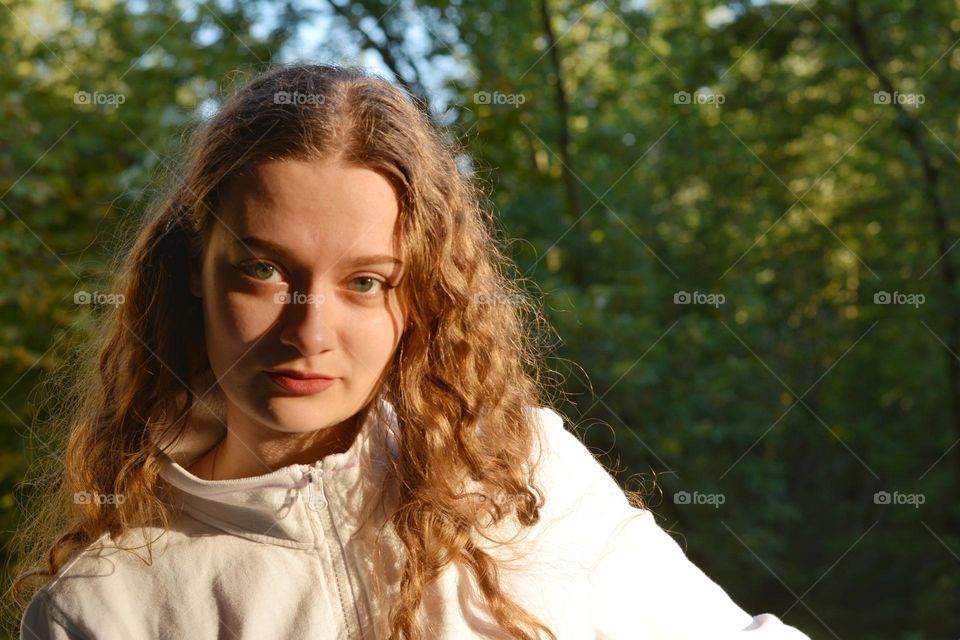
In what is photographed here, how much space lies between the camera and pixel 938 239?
555cm

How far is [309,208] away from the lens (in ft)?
4.30

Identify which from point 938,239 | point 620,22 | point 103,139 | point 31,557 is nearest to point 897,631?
point 938,239

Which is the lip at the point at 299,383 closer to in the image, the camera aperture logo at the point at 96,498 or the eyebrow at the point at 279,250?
the eyebrow at the point at 279,250

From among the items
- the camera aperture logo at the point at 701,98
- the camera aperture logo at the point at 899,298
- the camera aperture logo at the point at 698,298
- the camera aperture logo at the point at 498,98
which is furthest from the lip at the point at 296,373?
the camera aperture logo at the point at 899,298

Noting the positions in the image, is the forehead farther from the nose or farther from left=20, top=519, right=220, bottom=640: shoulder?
left=20, top=519, right=220, bottom=640: shoulder

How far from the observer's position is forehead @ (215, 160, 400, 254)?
1302mm

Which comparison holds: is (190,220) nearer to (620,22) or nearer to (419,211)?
(419,211)

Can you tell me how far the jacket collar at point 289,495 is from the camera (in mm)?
1393

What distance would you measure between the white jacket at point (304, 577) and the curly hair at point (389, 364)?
0.03 meters

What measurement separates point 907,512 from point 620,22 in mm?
3383

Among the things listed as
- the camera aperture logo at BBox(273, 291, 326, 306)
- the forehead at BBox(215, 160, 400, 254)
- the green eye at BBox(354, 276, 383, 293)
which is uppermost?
the forehead at BBox(215, 160, 400, 254)

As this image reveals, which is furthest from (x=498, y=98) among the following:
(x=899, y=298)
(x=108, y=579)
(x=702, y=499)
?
(x=108, y=579)

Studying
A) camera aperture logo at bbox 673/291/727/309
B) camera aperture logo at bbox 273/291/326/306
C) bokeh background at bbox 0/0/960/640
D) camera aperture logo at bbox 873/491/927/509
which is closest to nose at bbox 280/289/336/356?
camera aperture logo at bbox 273/291/326/306

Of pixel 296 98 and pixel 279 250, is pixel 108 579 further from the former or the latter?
pixel 296 98
